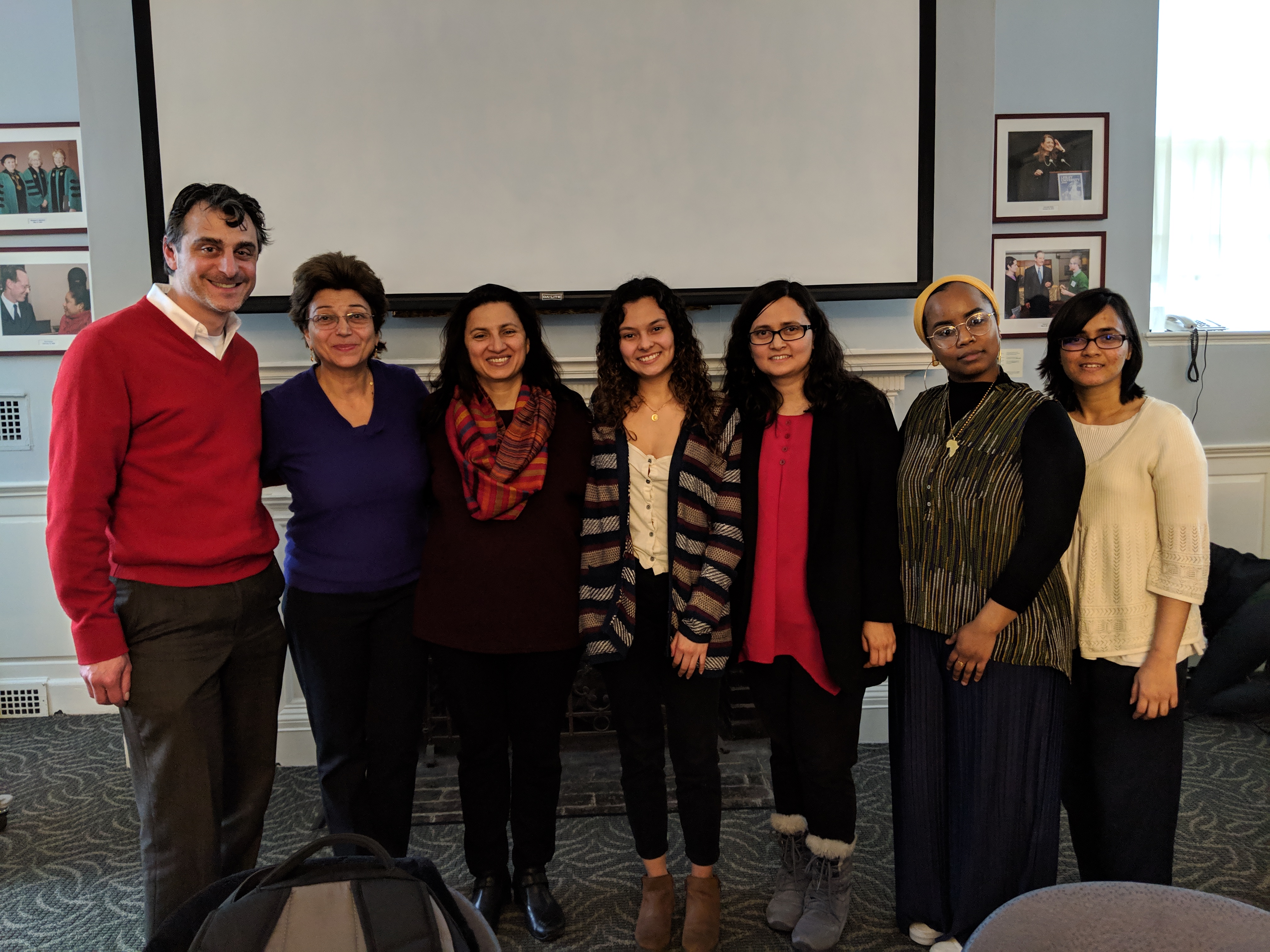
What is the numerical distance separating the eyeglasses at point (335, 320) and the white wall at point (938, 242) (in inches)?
33.7

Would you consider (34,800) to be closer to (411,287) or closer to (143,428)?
(143,428)

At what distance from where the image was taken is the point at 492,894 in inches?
67.4

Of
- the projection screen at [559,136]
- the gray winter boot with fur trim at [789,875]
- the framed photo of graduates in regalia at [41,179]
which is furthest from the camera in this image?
the framed photo of graduates in regalia at [41,179]

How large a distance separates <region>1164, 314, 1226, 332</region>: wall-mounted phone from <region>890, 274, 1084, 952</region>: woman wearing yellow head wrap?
99.6 inches

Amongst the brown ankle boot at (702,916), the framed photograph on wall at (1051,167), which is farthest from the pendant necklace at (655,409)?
the framed photograph on wall at (1051,167)

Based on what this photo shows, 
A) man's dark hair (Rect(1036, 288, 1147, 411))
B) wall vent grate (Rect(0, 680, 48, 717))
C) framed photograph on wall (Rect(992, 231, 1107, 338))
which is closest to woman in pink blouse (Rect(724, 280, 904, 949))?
man's dark hair (Rect(1036, 288, 1147, 411))

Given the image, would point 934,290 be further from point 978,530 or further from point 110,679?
point 110,679

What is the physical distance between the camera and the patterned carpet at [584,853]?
1.74m

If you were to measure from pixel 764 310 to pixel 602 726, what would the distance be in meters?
1.66

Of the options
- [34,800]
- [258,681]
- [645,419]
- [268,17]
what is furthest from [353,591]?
[268,17]

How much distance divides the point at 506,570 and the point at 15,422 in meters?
2.80

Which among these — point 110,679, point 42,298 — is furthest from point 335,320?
point 42,298

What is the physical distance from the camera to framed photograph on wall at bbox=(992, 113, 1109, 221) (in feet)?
10.3

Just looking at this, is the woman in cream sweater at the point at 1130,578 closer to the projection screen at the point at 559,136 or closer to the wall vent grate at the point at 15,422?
the projection screen at the point at 559,136
